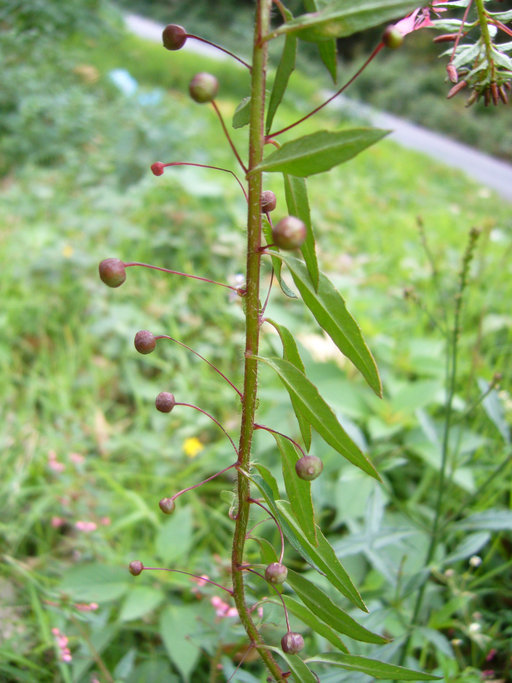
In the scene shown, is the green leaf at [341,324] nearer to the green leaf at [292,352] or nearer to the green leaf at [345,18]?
the green leaf at [292,352]

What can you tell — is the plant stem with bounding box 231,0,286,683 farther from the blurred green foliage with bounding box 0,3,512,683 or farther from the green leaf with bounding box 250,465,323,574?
the blurred green foliage with bounding box 0,3,512,683

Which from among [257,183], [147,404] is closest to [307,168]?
[257,183]

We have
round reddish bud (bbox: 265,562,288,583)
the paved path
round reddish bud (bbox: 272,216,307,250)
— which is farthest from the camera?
the paved path

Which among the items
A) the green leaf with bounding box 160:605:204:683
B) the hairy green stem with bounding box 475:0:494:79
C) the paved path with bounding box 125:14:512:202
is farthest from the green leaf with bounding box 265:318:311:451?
the paved path with bounding box 125:14:512:202

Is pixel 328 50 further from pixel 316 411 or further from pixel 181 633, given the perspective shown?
pixel 181 633

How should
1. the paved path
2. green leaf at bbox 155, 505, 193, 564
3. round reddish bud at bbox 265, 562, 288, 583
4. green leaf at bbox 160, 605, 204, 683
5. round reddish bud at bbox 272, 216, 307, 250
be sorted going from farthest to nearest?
the paved path
green leaf at bbox 155, 505, 193, 564
green leaf at bbox 160, 605, 204, 683
round reddish bud at bbox 265, 562, 288, 583
round reddish bud at bbox 272, 216, 307, 250

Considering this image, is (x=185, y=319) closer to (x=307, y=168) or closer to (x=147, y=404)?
(x=147, y=404)
